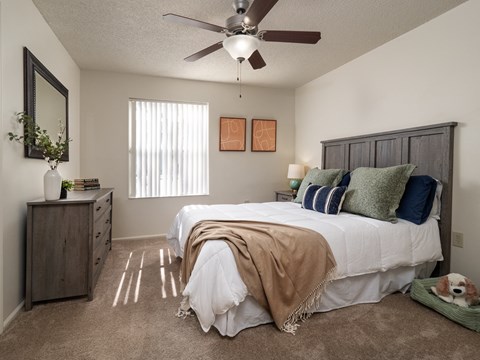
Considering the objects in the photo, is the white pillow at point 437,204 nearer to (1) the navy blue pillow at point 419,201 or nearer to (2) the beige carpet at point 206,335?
(1) the navy blue pillow at point 419,201

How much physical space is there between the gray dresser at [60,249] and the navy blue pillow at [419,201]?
9.12ft

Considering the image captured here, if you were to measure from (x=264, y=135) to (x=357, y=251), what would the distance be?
3091 millimetres

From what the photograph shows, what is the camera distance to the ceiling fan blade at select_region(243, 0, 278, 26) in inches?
69.9

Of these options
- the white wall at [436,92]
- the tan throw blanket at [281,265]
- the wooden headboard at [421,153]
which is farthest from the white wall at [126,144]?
the tan throw blanket at [281,265]

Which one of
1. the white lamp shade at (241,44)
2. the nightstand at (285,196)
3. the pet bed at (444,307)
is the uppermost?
the white lamp shade at (241,44)

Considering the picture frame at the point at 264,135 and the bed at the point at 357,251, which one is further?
the picture frame at the point at 264,135

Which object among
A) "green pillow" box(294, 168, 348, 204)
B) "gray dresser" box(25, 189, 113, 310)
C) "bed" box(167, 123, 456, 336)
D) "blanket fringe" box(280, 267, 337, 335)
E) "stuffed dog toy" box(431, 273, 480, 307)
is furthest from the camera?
"green pillow" box(294, 168, 348, 204)

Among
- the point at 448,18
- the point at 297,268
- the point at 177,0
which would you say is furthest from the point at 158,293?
the point at 448,18

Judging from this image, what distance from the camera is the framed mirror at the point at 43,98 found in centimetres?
220

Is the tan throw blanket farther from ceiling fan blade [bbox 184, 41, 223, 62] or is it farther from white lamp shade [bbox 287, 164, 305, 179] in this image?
white lamp shade [bbox 287, 164, 305, 179]

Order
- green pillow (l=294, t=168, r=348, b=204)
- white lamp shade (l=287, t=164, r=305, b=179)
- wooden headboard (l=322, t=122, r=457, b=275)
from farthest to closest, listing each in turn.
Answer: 1. white lamp shade (l=287, t=164, r=305, b=179)
2. green pillow (l=294, t=168, r=348, b=204)
3. wooden headboard (l=322, t=122, r=457, b=275)

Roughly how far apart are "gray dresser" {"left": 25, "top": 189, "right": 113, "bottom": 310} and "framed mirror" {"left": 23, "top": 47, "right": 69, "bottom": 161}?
1.72 feet

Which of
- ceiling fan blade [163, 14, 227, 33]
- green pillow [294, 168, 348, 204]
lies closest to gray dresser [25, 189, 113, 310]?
ceiling fan blade [163, 14, 227, 33]

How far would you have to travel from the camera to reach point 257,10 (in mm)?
1869
